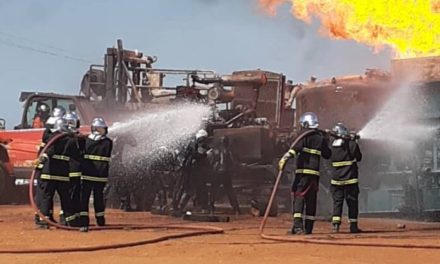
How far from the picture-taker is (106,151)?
13.3 metres

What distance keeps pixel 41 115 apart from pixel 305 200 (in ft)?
32.9

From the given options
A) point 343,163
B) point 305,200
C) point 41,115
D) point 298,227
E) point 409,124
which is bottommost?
point 298,227

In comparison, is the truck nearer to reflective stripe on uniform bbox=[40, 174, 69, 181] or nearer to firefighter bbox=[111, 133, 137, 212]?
firefighter bbox=[111, 133, 137, 212]

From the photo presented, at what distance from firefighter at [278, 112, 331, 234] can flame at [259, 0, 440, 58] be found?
20.0ft

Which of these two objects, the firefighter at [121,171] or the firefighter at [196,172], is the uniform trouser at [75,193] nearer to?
the firefighter at [196,172]

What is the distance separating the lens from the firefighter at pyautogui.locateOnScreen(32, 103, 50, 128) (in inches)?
803

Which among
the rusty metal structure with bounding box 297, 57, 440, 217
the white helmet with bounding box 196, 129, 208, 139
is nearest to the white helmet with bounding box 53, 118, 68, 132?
the white helmet with bounding box 196, 129, 208, 139

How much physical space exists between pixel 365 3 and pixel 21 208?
9.55 m

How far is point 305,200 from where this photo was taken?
41.3 feet

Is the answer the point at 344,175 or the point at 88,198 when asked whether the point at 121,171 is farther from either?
the point at 344,175

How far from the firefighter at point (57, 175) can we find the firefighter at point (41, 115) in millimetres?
7391

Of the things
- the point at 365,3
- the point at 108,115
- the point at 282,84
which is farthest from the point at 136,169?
the point at 365,3

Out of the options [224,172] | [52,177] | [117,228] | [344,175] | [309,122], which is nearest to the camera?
[309,122]

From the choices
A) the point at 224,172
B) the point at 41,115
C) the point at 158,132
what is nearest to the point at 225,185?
the point at 224,172
